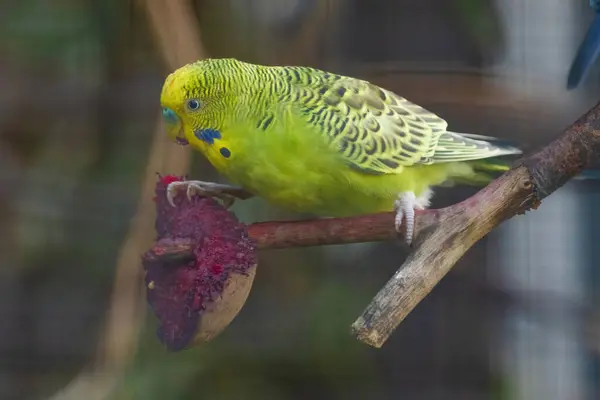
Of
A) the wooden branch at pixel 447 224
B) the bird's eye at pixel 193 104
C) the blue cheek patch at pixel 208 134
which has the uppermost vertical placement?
the bird's eye at pixel 193 104

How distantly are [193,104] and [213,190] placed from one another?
81 millimetres

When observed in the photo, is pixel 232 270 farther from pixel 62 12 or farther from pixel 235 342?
pixel 62 12

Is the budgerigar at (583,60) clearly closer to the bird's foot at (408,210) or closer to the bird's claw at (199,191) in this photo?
the bird's foot at (408,210)

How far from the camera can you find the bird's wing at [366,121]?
58 centimetres

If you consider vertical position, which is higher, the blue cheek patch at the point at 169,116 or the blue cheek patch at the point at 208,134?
the blue cheek patch at the point at 169,116

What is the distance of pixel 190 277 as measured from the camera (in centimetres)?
55

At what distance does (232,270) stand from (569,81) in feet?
1.18

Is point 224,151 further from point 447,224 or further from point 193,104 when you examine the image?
point 447,224

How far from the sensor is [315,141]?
1.88 ft

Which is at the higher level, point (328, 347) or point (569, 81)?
point (569, 81)

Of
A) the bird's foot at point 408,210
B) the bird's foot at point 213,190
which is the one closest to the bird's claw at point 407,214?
the bird's foot at point 408,210

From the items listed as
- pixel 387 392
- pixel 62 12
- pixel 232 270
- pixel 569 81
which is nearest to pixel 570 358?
pixel 387 392

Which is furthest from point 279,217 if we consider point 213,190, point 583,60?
point 583,60

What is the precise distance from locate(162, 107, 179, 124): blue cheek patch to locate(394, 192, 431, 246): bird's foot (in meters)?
0.20
